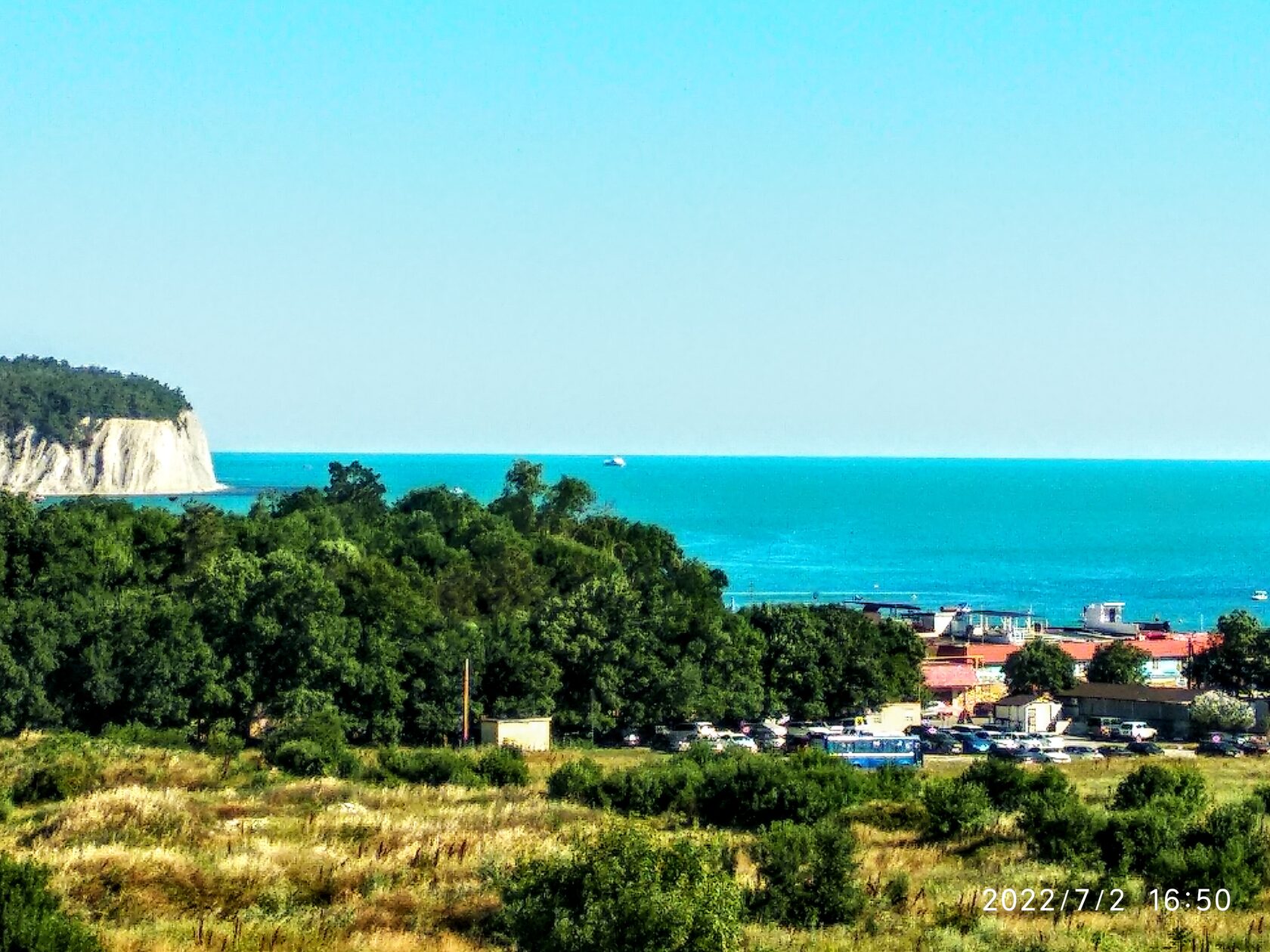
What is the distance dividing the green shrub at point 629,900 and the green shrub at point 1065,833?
9872 mm

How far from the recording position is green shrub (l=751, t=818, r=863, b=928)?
19.0 metres

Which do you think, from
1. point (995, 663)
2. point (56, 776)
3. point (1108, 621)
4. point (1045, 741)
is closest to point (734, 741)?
point (1045, 741)

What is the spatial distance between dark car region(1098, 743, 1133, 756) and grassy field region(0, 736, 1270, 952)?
758 inches

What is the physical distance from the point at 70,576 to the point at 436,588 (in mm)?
12266

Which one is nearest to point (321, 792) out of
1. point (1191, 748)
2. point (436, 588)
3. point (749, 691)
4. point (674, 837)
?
point (674, 837)

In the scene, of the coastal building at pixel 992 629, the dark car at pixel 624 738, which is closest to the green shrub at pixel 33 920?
the dark car at pixel 624 738

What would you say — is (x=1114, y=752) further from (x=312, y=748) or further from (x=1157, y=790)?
(x=312, y=748)

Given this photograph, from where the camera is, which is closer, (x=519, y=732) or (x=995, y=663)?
(x=519, y=732)

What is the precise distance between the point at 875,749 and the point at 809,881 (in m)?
22.3

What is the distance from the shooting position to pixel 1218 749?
43.5m

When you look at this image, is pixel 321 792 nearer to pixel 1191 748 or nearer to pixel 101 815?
pixel 101 815

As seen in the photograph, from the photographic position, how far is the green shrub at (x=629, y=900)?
44.3 ft

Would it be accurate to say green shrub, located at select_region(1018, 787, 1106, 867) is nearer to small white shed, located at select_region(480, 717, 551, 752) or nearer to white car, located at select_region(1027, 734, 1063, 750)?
small white shed, located at select_region(480, 717, 551, 752)

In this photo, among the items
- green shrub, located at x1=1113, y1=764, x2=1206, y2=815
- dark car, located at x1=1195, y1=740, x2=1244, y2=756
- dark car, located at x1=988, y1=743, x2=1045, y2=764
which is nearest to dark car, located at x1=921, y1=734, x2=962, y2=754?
dark car, located at x1=988, y1=743, x2=1045, y2=764
